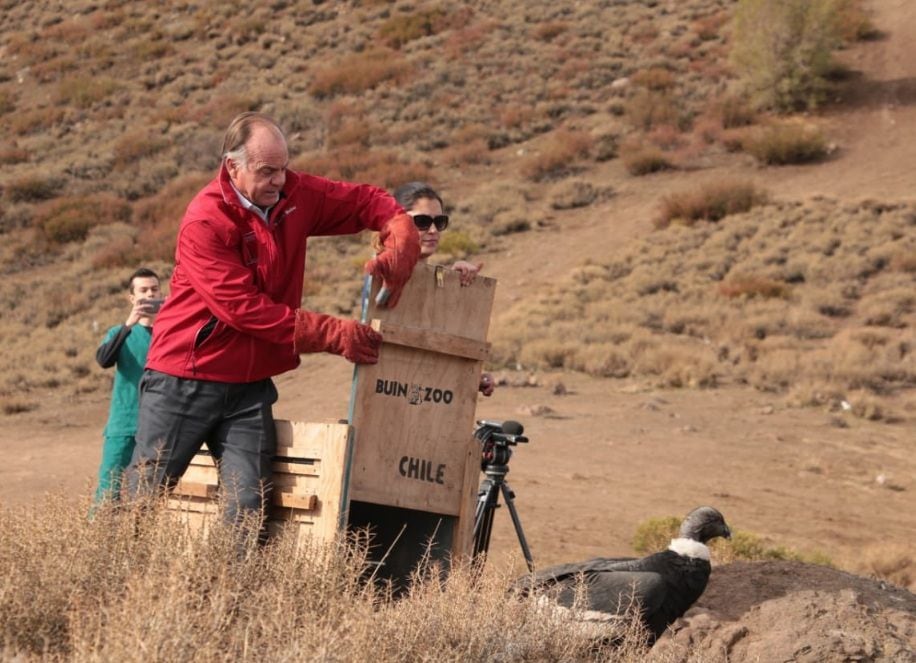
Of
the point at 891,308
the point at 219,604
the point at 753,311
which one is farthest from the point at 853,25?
the point at 219,604

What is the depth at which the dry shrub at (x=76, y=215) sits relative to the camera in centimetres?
3061

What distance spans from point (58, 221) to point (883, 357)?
64.7ft

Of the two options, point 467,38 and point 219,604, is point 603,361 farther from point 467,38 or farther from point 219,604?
point 467,38

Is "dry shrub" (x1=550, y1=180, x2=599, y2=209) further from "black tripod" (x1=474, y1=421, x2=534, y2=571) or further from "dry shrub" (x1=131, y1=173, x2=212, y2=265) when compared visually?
"black tripod" (x1=474, y1=421, x2=534, y2=571)

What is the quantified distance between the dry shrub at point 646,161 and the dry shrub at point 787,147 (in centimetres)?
221

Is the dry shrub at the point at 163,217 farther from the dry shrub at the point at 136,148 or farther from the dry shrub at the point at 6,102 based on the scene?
the dry shrub at the point at 6,102

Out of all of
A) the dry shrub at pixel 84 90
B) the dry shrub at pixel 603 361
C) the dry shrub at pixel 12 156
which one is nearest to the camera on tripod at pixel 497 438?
the dry shrub at pixel 603 361

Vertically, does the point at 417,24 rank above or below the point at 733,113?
above

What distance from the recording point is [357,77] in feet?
131

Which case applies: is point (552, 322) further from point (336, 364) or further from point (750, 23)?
point (750, 23)

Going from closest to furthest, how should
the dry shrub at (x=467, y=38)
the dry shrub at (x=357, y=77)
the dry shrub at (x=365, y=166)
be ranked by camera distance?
the dry shrub at (x=365, y=166) < the dry shrub at (x=357, y=77) < the dry shrub at (x=467, y=38)

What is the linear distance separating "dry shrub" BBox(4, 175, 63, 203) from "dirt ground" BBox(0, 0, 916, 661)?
605 inches

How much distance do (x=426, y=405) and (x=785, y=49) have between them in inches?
1313

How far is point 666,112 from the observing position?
3531 cm
